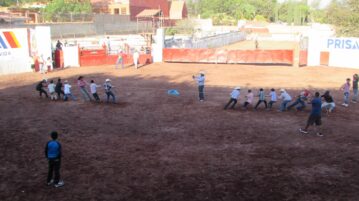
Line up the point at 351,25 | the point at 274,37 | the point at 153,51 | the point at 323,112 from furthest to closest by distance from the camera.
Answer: the point at 274,37, the point at 351,25, the point at 153,51, the point at 323,112

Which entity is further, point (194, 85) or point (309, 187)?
point (194, 85)

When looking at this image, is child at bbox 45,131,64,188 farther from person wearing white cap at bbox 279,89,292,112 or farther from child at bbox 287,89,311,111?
child at bbox 287,89,311,111

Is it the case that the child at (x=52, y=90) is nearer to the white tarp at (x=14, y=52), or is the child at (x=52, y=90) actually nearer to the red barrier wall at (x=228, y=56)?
the white tarp at (x=14, y=52)

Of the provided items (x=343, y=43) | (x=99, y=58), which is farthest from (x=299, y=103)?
(x=99, y=58)

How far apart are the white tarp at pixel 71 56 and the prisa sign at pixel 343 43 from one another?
20.8m

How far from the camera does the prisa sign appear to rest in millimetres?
29891

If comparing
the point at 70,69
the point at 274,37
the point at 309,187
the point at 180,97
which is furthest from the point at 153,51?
the point at 274,37

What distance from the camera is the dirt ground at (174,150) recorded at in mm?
9242

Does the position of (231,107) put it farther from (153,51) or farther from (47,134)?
(153,51)

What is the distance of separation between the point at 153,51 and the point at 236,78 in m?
11.0

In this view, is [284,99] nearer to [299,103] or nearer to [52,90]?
[299,103]

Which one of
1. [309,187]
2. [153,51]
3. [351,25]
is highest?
[351,25]

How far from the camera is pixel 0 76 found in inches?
1086

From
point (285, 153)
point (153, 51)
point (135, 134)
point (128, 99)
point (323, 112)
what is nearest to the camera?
point (285, 153)
